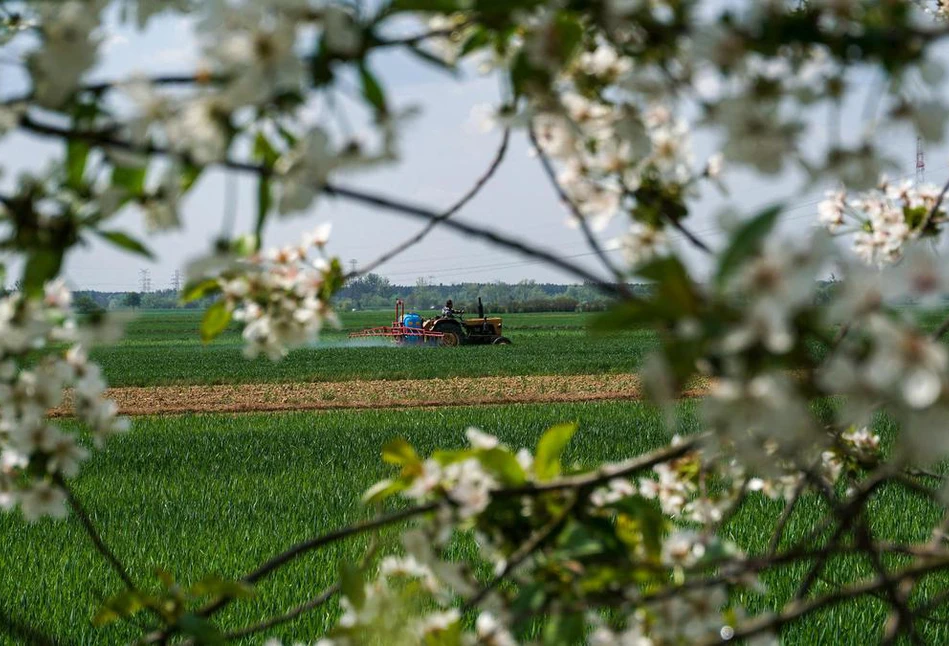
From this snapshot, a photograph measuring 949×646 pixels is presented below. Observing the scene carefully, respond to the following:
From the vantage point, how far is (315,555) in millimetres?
6520

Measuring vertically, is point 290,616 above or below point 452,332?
above

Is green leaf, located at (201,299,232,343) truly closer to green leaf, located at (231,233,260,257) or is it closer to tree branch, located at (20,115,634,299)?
green leaf, located at (231,233,260,257)

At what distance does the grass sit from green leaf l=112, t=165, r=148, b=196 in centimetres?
134

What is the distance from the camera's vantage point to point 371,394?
68.6 feet

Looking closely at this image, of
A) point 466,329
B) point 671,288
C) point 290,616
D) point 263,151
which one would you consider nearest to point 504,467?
point 290,616

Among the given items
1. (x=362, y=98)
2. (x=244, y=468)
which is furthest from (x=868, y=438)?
(x=244, y=468)

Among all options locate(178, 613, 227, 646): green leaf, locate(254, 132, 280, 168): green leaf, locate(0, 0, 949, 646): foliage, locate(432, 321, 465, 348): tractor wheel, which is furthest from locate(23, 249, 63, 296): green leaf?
locate(432, 321, 465, 348): tractor wheel

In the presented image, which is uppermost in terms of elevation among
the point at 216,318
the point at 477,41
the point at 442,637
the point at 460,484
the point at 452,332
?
the point at 477,41

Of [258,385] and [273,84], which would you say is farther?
[258,385]

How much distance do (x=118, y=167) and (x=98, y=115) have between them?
0.05 meters

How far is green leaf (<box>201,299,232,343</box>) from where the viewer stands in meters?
1.29

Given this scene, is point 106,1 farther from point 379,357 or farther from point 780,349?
point 379,357

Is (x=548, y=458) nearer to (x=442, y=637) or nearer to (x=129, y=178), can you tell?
(x=442, y=637)

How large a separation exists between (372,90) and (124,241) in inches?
10.8
